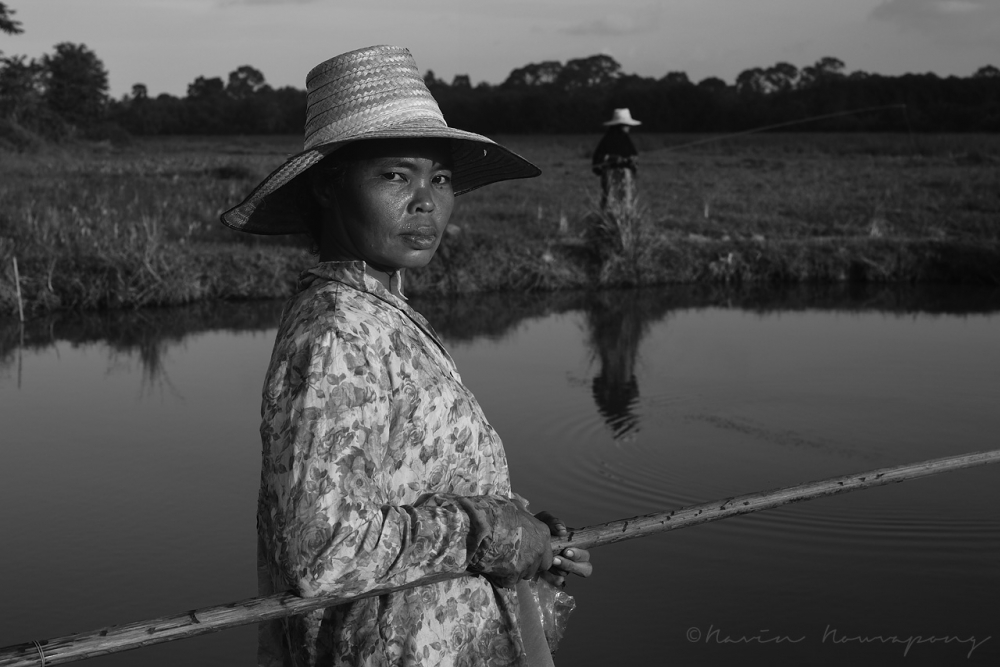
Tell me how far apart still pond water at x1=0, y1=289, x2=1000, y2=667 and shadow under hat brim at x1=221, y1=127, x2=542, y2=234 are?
1981 mm

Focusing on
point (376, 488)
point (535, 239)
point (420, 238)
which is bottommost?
point (535, 239)

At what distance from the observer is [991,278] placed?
11.1 m

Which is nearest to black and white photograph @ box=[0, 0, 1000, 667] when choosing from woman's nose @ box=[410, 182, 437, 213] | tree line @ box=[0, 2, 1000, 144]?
woman's nose @ box=[410, 182, 437, 213]

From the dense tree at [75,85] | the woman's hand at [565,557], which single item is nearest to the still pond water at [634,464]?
the woman's hand at [565,557]

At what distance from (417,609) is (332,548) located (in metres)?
0.22

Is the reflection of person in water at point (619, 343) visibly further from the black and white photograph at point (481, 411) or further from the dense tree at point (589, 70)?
the dense tree at point (589, 70)

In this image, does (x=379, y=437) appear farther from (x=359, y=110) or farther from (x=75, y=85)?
(x=75, y=85)

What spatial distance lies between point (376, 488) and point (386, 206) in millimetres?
434

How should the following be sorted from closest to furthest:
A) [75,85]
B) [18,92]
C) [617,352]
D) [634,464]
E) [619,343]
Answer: [634,464] < [617,352] < [619,343] < [18,92] < [75,85]

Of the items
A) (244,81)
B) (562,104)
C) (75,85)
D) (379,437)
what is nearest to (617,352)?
(379,437)

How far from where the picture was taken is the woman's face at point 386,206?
159 cm

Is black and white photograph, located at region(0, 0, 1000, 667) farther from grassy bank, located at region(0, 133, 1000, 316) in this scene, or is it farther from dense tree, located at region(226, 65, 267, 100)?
dense tree, located at region(226, 65, 267, 100)

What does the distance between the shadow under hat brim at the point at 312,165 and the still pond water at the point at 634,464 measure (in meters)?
1.98

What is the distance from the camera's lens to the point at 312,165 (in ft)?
5.29
